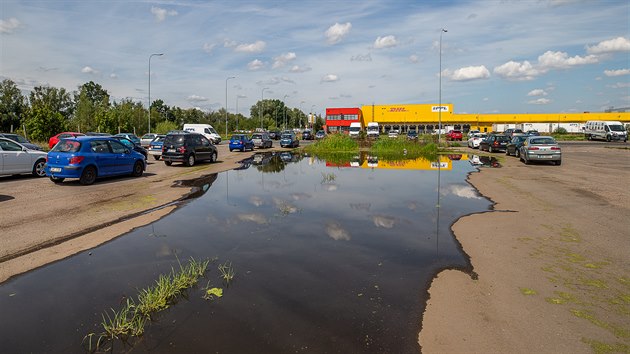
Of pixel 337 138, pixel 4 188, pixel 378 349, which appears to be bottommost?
pixel 378 349

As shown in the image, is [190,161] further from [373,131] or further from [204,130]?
[373,131]

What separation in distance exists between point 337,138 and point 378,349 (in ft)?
121

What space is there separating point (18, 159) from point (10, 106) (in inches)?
2567

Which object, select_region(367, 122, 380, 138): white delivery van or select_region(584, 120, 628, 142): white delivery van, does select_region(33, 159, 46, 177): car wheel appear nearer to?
select_region(367, 122, 380, 138): white delivery van

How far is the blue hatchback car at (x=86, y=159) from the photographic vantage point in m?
14.2

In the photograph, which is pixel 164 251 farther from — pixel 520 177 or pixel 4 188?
pixel 520 177

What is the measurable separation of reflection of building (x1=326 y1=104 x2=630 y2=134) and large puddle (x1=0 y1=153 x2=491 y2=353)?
77680 millimetres

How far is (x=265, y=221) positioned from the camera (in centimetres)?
944

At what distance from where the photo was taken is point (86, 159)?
14.6 meters

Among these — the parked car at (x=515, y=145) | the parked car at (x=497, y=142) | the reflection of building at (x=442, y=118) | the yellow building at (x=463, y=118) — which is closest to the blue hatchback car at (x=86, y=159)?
the parked car at (x=515, y=145)

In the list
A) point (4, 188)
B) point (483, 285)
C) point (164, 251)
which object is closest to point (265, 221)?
point (164, 251)

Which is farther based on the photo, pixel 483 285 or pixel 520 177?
pixel 520 177

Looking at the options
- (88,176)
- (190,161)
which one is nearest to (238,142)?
(190,161)

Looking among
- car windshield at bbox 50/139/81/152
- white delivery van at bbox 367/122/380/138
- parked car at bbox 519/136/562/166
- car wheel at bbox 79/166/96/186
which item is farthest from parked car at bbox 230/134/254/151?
white delivery van at bbox 367/122/380/138
